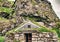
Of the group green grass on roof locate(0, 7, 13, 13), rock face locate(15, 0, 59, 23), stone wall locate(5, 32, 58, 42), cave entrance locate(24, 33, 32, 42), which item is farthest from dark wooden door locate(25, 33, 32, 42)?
green grass on roof locate(0, 7, 13, 13)

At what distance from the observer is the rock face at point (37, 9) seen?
3675 cm

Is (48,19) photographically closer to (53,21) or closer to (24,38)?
(53,21)

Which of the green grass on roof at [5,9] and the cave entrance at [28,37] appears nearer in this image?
the cave entrance at [28,37]

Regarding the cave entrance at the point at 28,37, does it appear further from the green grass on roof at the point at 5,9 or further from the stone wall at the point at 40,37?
the green grass on roof at the point at 5,9

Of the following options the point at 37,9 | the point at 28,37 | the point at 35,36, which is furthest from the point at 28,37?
the point at 37,9

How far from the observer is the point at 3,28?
37469 millimetres

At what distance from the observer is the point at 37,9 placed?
122 feet

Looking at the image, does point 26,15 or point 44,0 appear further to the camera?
point 44,0

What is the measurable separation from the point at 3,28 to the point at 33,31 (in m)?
18.2

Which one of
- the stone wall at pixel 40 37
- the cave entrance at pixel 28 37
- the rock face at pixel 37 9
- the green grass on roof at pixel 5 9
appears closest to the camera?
the stone wall at pixel 40 37

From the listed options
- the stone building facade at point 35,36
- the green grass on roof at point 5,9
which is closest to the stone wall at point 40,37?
the stone building facade at point 35,36

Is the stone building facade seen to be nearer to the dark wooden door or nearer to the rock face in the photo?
the dark wooden door

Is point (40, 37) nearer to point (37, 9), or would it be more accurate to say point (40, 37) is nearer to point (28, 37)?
point (28, 37)

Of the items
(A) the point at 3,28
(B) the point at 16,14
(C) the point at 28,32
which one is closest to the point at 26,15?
(B) the point at 16,14
